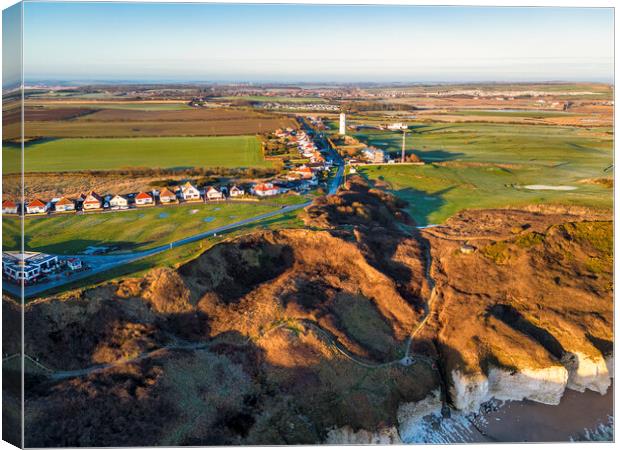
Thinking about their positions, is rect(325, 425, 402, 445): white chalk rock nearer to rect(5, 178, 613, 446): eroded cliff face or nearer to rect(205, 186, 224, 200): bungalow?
rect(5, 178, 613, 446): eroded cliff face

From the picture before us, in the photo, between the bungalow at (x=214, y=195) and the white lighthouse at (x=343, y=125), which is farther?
the white lighthouse at (x=343, y=125)

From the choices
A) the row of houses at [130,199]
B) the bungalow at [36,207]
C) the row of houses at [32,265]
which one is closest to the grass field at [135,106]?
the row of houses at [130,199]

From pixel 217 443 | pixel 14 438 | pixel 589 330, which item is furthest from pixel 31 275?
pixel 589 330

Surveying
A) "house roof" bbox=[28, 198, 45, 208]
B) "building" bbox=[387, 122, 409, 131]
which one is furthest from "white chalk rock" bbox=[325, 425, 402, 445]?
"building" bbox=[387, 122, 409, 131]

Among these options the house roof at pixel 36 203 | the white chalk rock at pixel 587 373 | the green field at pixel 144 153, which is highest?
the green field at pixel 144 153

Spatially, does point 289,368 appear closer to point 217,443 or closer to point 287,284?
point 217,443

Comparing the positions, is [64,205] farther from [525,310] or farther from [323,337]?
[525,310]

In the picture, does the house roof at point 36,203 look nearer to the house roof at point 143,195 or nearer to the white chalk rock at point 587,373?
the house roof at point 143,195
